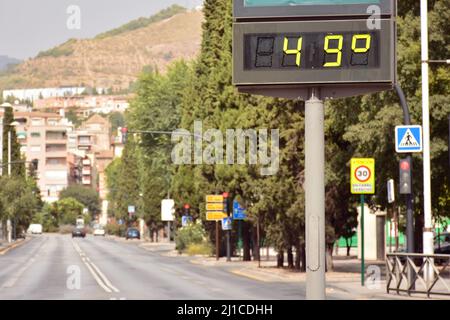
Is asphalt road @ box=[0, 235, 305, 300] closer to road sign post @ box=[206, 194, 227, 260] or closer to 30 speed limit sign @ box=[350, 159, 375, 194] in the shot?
30 speed limit sign @ box=[350, 159, 375, 194]

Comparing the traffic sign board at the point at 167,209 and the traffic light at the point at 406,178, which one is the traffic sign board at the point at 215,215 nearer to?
the traffic light at the point at 406,178

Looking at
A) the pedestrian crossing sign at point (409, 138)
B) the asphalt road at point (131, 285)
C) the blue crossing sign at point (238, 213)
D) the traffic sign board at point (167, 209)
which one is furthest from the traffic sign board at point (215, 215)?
the traffic sign board at point (167, 209)

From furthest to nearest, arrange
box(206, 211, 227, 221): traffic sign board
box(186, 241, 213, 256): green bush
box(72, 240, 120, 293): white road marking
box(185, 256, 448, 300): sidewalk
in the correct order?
box(186, 241, 213, 256): green bush, box(206, 211, 227, 221): traffic sign board, box(72, 240, 120, 293): white road marking, box(185, 256, 448, 300): sidewalk

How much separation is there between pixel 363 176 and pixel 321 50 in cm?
2255

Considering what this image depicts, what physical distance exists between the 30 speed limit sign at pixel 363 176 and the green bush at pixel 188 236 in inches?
1755

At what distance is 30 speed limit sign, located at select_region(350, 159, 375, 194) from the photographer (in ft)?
121

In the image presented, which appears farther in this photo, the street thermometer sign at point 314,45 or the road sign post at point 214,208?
the road sign post at point 214,208

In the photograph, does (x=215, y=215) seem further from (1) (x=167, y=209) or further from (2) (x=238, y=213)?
(1) (x=167, y=209)

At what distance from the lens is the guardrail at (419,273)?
1180 inches

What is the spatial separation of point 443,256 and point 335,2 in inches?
652

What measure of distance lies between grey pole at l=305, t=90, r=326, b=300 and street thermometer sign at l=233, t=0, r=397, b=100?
14.6 inches

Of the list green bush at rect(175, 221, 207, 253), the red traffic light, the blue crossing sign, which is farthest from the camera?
green bush at rect(175, 221, 207, 253)

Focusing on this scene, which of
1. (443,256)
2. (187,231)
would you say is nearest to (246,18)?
(443,256)

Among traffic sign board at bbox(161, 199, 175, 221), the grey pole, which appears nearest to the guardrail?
the grey pole
